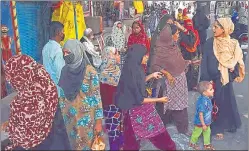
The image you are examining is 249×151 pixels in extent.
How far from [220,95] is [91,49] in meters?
1.45

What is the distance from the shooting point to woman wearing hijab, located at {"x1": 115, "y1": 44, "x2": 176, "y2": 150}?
3574 millimetres

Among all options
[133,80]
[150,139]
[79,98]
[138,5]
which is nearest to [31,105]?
[79,98]

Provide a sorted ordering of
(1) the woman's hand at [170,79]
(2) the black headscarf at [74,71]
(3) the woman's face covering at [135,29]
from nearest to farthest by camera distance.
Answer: (2) the black headscarf at [74,71], (3) the woman's face covering at [135,29], (1) the woman's hand at [170,79]

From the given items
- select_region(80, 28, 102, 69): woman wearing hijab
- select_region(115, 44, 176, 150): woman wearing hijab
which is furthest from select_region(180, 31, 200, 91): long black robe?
select_region(80, 28, 102, 69): woman wearing hijab

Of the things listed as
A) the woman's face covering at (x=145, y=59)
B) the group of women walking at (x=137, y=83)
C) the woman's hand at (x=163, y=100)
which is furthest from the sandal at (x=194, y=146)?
the woman's face covering at (x=145, y=59)

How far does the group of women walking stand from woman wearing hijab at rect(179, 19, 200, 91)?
1 cm

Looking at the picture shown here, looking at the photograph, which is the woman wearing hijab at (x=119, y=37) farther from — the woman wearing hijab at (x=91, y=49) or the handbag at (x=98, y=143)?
the handbag at (x=98, y=143)

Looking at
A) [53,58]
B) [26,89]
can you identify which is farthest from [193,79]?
[26,89]

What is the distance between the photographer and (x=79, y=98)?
364 centimetres

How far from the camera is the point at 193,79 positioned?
3.84 meters

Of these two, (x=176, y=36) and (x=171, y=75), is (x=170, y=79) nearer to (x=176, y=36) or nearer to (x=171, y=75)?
(x=171, y=75)

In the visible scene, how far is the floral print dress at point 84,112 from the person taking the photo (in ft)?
11.7

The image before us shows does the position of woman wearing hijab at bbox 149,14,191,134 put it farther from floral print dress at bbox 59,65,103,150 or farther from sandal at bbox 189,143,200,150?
floral print dress at bbox 59,65,103,150

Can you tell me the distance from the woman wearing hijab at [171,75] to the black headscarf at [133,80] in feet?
0.70
